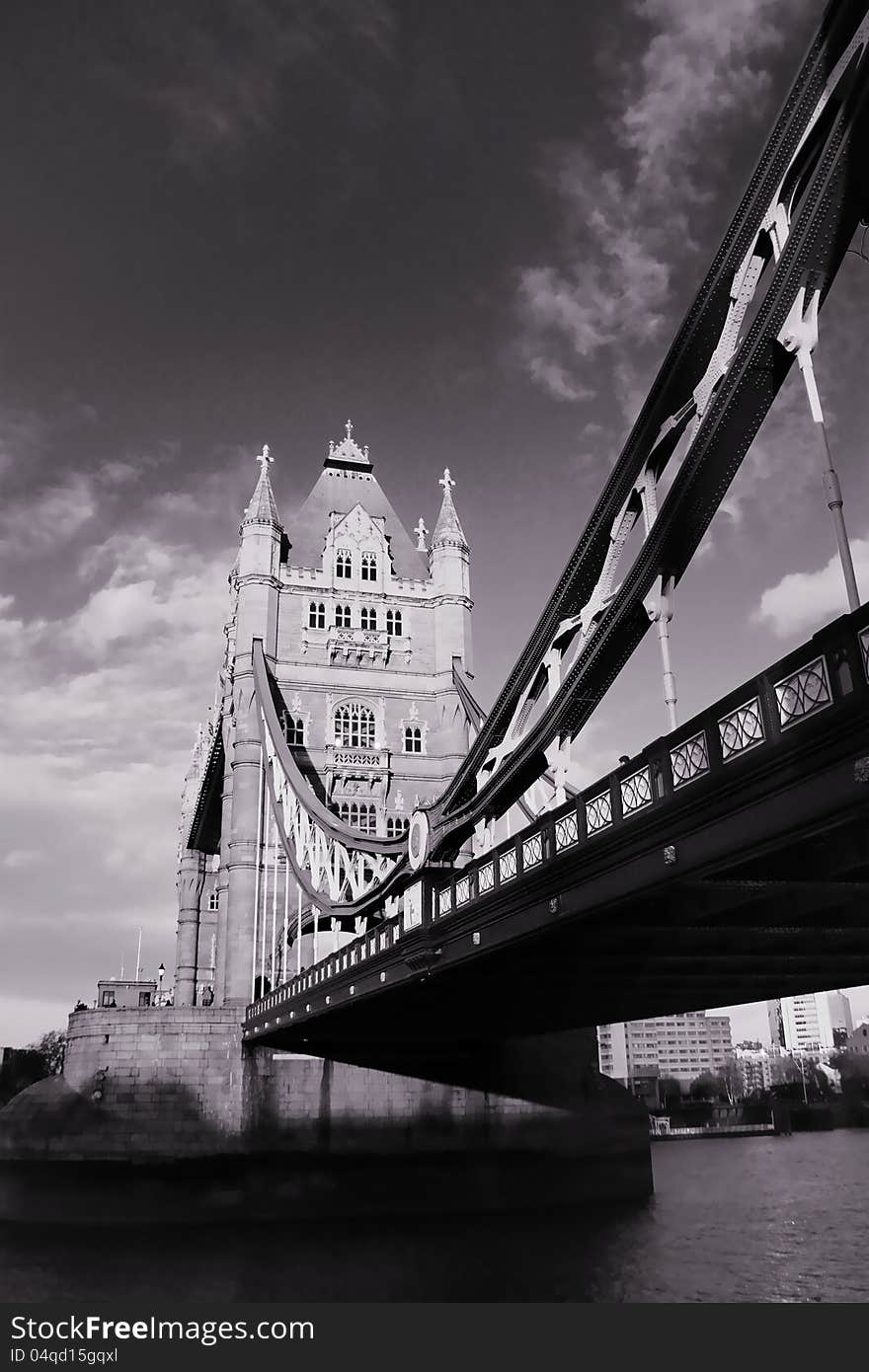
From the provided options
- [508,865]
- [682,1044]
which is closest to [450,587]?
[508,865]

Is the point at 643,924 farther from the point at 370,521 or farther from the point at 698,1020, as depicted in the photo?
the point at 698,1020

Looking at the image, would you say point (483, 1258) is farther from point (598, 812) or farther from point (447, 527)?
point (447, 527)

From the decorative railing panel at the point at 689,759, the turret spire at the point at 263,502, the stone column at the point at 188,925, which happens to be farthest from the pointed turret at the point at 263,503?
the decorative railing panel at the point at 689,759

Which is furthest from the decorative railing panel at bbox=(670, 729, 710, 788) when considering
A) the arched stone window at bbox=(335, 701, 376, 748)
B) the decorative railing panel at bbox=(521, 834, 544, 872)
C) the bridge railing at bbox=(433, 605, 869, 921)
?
the arched stone window at bbox=(335, 701, 376, 748)

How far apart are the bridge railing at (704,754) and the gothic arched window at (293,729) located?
86.6 feet

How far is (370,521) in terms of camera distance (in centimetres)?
5044

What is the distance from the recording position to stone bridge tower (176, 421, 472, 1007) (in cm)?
4166

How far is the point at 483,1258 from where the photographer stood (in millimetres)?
23219

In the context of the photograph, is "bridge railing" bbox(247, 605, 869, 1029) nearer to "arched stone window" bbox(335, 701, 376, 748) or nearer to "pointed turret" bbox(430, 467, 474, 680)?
"arched stone window" bbox(335, 701, 376, 748)

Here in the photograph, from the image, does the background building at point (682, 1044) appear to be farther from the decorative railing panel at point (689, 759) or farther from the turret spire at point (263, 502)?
the decorative railing panel at point (689, 759)

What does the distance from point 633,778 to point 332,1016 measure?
16457 mm

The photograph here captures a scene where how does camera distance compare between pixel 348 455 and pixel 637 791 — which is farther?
pixel 348 455

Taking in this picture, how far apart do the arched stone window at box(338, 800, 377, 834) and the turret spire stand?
13.3m

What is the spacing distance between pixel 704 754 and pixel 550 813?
3968 millimetres
